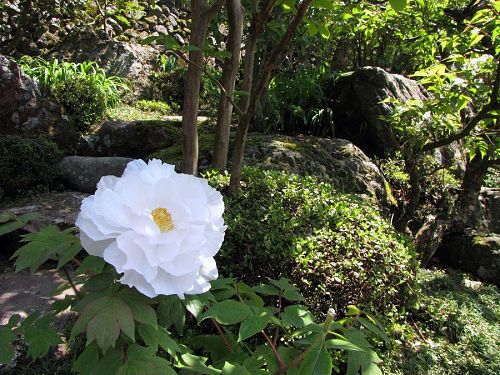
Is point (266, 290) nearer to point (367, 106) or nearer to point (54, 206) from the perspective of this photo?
point (54, 206)

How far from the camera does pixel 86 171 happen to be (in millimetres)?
4902

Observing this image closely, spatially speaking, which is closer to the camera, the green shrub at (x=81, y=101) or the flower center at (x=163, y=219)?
the flower center at (x=163, y=219)

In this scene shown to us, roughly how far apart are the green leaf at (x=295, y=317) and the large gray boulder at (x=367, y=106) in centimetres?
493

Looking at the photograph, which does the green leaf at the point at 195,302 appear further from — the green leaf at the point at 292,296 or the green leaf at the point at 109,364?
the green leaf at the point at 292,296

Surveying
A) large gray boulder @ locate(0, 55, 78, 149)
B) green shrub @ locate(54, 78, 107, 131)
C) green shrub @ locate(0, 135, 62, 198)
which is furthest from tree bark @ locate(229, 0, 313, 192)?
green shrub @ locate(54, 78, 107, 131)

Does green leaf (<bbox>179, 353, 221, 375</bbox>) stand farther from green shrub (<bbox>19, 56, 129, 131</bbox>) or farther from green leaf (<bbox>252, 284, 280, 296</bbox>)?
green shrub (<bbox>19, 56, 129, 131</bbox>)

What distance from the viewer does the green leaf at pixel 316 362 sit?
3.40 feet

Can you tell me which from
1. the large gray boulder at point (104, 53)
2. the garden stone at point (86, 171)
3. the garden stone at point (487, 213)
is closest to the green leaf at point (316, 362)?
the garden stone at point (86, 171)

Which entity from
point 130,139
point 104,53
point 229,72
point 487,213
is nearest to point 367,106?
point 487,213

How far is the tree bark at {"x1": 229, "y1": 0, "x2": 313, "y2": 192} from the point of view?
6.89 ft

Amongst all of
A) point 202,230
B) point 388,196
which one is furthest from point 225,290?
point 388,196

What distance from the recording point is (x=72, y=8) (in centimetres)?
891

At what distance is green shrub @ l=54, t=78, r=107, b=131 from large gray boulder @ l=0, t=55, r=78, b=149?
13.1 inches

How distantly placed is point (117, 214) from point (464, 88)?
351 centimetres
